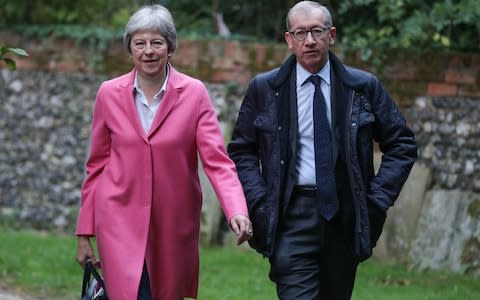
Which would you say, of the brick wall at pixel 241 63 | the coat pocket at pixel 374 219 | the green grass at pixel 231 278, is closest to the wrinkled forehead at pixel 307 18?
the coat pocket at pixel 374 219

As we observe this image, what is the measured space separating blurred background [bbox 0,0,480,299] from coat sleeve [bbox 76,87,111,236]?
2.25m

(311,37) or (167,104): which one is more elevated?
(311,37)

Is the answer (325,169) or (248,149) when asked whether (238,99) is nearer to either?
(248,149)

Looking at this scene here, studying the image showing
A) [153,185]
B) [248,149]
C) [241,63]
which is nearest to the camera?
[153,185]

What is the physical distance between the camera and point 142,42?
16.5 ft

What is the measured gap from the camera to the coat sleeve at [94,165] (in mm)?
5129

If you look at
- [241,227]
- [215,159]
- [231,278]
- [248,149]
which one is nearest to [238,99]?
[231,278]

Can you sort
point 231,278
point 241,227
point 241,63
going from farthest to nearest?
point 241,63, point 231,278, point 241,227

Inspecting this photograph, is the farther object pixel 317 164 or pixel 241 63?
pixel 241 63

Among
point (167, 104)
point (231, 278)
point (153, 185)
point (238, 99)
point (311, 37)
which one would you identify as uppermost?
point (311, 37)

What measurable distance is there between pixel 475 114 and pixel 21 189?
196 inches

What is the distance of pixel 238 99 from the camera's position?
10.7 meters

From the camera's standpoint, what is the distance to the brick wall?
9.72 m

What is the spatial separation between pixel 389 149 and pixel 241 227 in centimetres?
92
